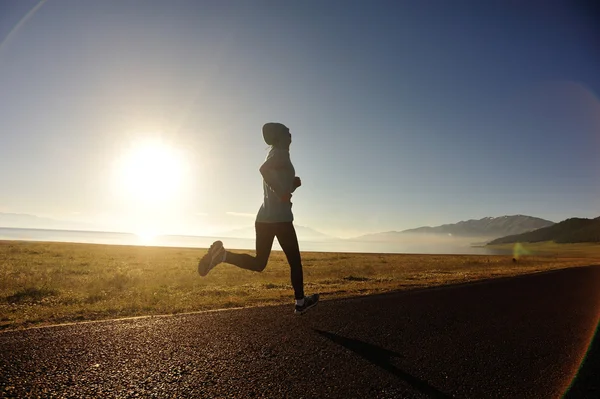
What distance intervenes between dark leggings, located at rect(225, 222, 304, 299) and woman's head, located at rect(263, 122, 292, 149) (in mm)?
1311

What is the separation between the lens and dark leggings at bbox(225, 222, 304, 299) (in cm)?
496

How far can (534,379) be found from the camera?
9.46 ft

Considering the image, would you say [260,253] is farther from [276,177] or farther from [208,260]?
[276,177]

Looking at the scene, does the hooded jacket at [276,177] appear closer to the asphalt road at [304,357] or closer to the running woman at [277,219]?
the running woman at [277,219]

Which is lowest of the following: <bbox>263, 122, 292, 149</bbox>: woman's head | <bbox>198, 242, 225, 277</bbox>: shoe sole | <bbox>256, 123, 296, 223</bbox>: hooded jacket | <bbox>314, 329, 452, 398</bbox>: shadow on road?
<bbox>314, 329, 452, 398</bbox>: shadow on road

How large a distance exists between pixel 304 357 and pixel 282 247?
6.55 ft

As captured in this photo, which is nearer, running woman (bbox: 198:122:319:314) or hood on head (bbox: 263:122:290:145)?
running woman (bbox: 198:122:319:314)

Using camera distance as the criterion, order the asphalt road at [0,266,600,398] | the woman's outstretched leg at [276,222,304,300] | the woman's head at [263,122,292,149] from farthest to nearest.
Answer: the woman's head at [263,122,292,149] < the woman's outstretched leg at [276,222,304,300] < the asphalt road at [0,266,600,398]

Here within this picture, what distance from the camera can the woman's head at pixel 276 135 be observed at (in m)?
5.26

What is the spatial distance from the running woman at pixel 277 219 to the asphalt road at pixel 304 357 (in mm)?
645

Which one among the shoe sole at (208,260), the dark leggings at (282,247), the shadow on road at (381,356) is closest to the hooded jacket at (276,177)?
the dark leggings at (282,247)

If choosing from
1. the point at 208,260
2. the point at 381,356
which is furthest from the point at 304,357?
the point at 208,260

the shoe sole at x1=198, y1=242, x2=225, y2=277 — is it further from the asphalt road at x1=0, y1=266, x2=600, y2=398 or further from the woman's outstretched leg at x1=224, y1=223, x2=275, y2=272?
the asphalt road at x1=0, y1=266, x2=600, y2=398

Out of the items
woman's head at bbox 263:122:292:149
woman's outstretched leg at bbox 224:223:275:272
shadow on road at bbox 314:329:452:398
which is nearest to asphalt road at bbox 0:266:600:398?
shadow on road at bbox 314:329:452:398
